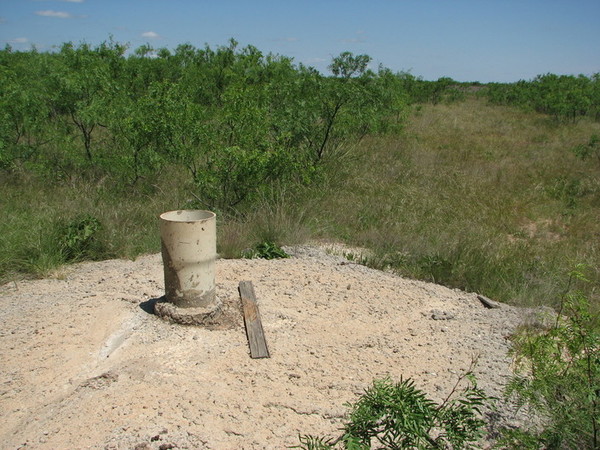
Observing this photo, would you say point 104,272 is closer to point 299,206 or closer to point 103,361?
point 103,361

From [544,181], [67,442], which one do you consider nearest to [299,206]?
[67,442]

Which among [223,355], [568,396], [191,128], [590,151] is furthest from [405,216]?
[590,151]

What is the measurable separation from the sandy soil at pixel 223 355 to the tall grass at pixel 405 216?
52 cm

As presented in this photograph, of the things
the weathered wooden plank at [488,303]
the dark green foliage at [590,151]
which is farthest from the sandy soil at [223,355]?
the dark green foliage at [590,151]

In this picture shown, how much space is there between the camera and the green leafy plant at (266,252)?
5.66 meters

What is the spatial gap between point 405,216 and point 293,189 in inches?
66.6

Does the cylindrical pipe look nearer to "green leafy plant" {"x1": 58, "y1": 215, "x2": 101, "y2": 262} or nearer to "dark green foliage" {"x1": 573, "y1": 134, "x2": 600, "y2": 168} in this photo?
"green leafy plant" {"x1": 58, "y1": 215, "x2": 101, "y2": 262}

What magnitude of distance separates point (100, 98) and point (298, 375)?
21.0 feet

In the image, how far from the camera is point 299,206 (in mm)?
7188

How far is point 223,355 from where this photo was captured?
3.60 meters

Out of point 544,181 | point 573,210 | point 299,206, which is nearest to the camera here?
point 299,206

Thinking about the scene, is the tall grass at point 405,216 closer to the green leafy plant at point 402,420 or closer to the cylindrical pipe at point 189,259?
the green leafy plant at point 402,420

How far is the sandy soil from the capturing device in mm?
2893

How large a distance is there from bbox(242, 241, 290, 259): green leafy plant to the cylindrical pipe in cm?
156
